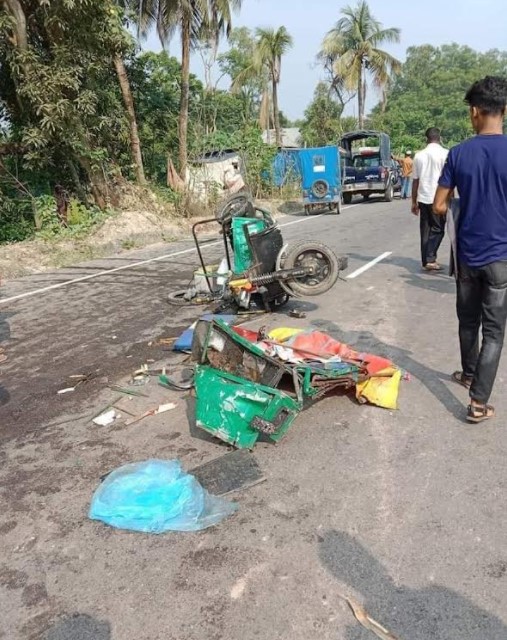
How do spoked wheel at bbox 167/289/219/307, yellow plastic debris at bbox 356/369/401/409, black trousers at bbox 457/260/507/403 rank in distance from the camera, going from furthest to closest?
spoked wheel at bbox 167/289/219/307 < yellow plastic debris at bbox 356/369/401/409 < black trousers at bbox 457/260/507/403

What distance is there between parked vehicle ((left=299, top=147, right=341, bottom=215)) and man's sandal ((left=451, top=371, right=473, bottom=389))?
14480 mm

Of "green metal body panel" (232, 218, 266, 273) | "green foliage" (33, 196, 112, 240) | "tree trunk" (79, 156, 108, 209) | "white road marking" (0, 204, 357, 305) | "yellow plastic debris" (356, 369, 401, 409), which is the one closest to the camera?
"yellow plastic debris" (356, 369, 401, 409)

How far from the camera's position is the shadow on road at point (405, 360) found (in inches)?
153

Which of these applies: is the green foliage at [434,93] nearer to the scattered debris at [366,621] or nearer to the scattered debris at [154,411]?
the scattered debris at [154,411]

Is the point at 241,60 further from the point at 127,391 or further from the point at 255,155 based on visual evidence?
the point at 127,391

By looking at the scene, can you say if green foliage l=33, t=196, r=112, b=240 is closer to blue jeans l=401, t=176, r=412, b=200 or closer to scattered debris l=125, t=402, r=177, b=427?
scattered debris l=125, t=402, r=177, b=427

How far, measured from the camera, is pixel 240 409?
3.32 m

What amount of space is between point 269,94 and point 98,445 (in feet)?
122

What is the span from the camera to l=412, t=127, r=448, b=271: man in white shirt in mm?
7570

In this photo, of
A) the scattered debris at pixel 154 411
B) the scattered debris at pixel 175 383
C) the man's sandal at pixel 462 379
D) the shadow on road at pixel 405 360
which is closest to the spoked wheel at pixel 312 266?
the shadow on road at pixel 405 360

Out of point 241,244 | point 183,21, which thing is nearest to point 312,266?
point 241,244

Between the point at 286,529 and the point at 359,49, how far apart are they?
34.8 metres

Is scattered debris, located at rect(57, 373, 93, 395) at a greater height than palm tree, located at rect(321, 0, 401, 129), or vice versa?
palm tree, located at rect(321, 0, 401, 129)

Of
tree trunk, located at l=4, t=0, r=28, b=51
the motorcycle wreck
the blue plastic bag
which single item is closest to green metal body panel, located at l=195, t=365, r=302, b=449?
the blue plastic bag
